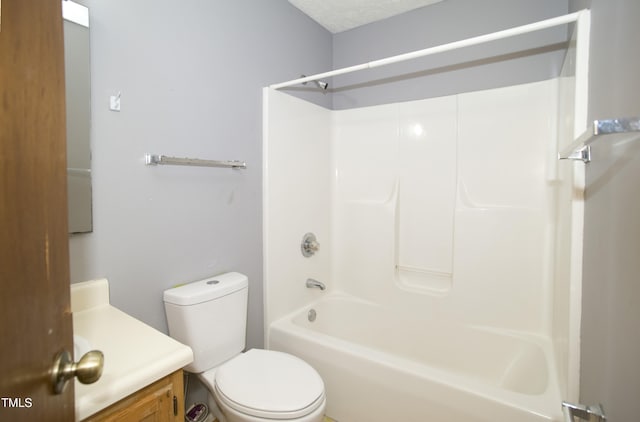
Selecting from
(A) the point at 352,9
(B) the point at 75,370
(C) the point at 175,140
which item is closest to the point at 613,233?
(B) the point at 75,370

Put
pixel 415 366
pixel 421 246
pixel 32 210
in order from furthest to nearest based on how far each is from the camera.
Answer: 1. pixel 421 246
2. pixel 415 366
3. pixel 32 210

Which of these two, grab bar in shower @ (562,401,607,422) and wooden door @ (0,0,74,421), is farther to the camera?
grab bar in shower @ (562,401,607,422)

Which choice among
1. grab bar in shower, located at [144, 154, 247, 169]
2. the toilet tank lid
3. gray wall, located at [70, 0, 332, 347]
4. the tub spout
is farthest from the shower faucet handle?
grab bar in shower, located at [144, 154, 247, 169]

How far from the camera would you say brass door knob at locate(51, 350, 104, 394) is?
496 mm

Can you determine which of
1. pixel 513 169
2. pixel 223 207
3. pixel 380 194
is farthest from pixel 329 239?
pixel 513 169

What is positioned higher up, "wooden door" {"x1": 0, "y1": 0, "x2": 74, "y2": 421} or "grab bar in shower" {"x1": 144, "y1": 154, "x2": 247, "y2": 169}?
"grab bar in shower" {"x1": 144, "y1": 154, "x2": 247, "y2": 169}

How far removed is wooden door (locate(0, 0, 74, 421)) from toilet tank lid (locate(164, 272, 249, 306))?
0.83 metres

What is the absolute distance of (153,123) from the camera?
135 cm

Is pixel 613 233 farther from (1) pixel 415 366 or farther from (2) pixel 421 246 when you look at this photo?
(2) pixel 421 246

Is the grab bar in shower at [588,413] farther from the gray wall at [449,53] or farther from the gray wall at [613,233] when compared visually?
the gray wall at [449,53]

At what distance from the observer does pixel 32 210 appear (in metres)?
0.44

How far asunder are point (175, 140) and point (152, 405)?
106 cm

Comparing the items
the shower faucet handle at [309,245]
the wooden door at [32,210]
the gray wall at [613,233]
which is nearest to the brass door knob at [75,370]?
the wooden door at [32,210]

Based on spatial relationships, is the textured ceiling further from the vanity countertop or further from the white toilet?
the vanity countertop
